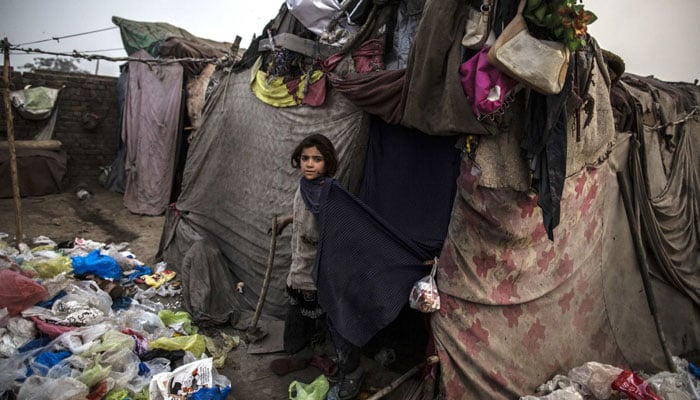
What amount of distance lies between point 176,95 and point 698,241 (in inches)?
356

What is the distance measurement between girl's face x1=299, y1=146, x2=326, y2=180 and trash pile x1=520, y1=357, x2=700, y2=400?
2.14 m

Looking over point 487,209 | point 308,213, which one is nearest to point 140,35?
point 308,213

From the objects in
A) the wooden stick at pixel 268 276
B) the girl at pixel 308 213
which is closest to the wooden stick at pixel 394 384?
the girl at pixel 308 213

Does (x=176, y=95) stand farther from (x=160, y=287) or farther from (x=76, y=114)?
(x=160, y=287)

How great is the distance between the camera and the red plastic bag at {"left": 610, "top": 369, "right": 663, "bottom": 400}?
2.91m

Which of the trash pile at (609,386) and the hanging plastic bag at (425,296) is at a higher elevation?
the hanging plastic bag at (425,296)

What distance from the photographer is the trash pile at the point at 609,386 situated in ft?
9.62

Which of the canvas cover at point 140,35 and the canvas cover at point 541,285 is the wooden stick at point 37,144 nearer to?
the canvas cover at point 140,35

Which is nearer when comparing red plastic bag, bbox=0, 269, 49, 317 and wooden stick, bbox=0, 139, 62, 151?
red plastic bag, bbox=0, 269, 49, 317

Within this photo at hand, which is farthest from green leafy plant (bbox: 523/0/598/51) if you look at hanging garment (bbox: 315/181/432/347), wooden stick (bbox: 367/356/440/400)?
wooden stick (bbox: 367/356/440/400)

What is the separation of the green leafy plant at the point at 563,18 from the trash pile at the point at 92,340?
10.7 ft

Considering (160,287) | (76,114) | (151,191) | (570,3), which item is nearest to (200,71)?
(151,191)

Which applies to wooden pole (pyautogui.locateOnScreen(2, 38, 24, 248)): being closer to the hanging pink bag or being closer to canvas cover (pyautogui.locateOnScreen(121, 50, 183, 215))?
canvas cover (pyautogui.locateOnScreen(121, 50, 183, 215))

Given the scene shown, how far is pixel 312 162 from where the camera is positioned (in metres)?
3.23
